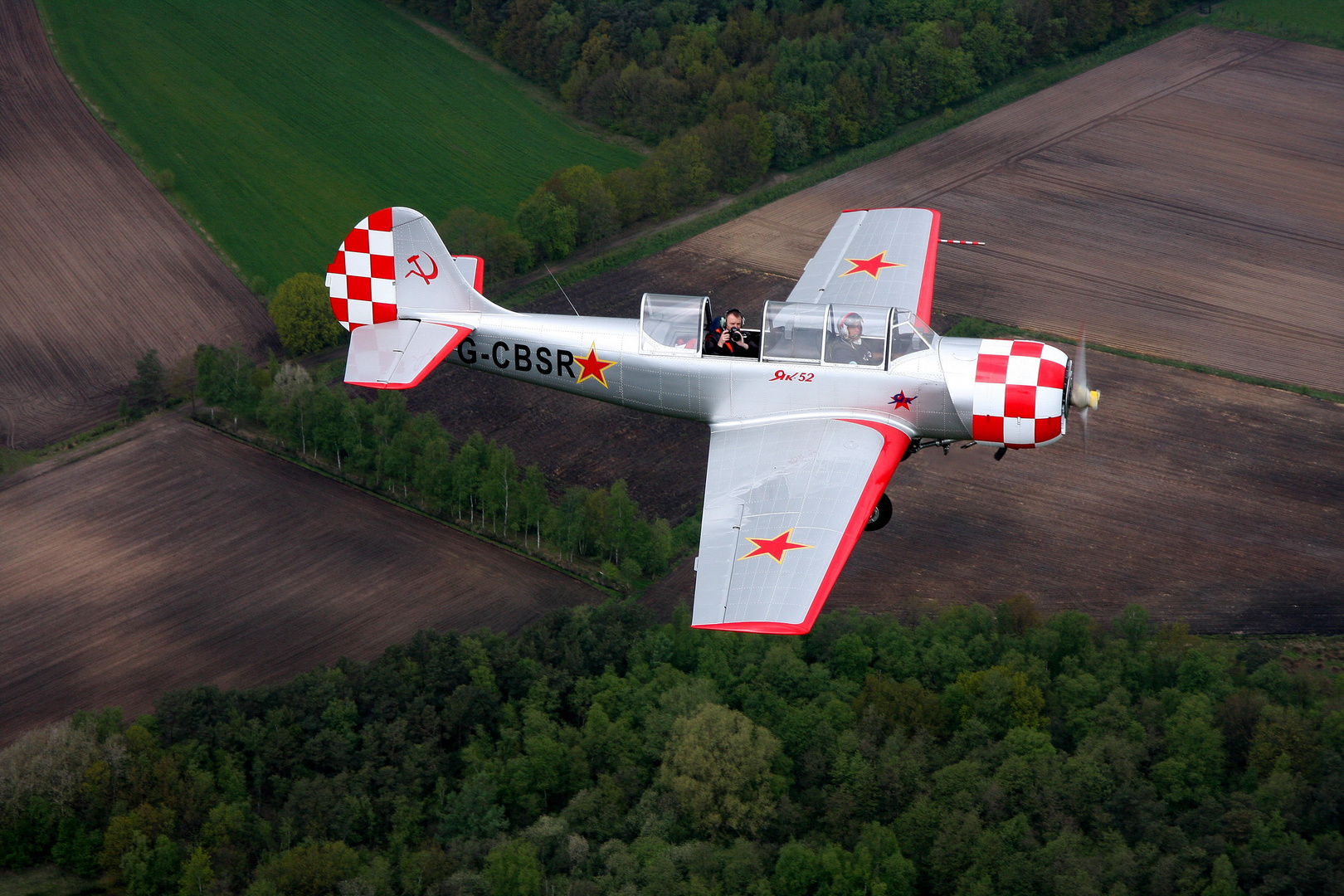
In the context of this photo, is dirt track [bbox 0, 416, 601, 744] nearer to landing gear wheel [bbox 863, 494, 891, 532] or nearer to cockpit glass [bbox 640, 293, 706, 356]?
cockpit glass [bbox 640, 293, 706, 356]

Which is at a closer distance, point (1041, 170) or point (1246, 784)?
point (1246, 784)

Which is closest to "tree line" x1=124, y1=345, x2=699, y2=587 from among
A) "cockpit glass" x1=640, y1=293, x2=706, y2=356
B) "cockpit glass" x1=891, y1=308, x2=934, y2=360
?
"cockpit glass" x1=640, y1=293, x2=706, y2=356

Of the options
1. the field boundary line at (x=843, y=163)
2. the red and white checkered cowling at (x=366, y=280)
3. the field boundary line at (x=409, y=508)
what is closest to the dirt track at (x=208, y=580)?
the field boundary line at (x=409, y=508)

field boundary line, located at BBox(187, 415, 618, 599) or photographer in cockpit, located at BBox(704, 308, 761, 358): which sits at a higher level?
photographer in cockpit, located at BBox(704, 308, 761, 358)

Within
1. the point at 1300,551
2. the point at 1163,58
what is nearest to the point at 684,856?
the point at 1300,551

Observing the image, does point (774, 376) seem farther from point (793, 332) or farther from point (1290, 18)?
point (1290, 18)

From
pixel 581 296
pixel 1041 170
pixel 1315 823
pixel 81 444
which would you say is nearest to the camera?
pixel 1315 823

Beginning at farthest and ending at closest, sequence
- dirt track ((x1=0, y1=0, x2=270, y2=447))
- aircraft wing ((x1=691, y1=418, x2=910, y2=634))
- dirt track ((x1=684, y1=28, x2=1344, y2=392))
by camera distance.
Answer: dirt track ((x1=684, y1=28, x2=1344, y2=392))
dirt track ((x1=0, y1=0, x2=270, y2=447))
aircraft wing ((x1=691, y1=418, x2=910, y2=634))

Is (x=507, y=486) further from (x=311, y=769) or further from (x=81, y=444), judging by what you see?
(x=81, y=444)
